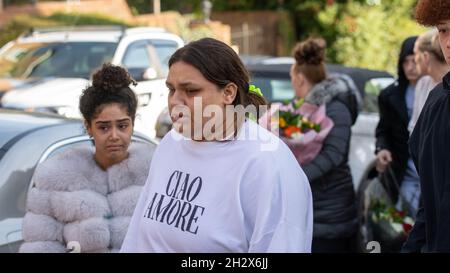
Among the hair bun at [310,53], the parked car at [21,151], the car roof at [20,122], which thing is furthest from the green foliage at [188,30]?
the parked car at [21,151]

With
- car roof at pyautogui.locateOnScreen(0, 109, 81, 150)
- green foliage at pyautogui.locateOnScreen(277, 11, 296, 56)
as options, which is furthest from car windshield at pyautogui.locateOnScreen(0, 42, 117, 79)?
green foliage at pyautogui.locateOnScreen(277, 11, 296, 56)

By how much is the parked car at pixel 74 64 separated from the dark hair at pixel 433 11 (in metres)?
6.10

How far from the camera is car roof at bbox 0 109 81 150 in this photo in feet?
15.4

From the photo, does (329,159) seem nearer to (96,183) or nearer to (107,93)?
(107,93)

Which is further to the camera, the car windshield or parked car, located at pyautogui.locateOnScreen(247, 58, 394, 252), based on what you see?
the car windshield

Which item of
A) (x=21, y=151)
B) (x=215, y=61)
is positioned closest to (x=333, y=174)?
(x=21, y=151)

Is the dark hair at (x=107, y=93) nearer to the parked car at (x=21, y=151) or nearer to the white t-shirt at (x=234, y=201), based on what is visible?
the parked car at (x=21, y=151)

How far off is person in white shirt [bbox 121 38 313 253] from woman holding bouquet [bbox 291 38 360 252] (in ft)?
8.35

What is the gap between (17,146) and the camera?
15.0 ft

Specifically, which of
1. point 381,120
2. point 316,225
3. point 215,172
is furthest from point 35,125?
point 381,120

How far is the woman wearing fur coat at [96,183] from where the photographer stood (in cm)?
383

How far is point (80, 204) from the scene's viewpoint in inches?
151

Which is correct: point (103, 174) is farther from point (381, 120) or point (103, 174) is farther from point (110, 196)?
point (381, 120)

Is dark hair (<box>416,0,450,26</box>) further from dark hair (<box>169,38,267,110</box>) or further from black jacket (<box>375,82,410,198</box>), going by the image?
black jacket (<box>375,82,410,198</box>)
